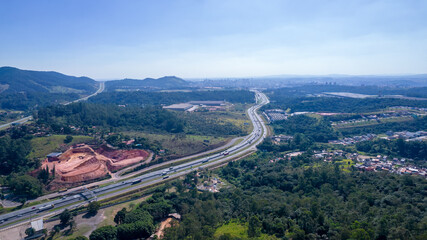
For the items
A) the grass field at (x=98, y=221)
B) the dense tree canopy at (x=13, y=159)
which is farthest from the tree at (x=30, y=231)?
the dense tree canopy at (x=13, y=159)

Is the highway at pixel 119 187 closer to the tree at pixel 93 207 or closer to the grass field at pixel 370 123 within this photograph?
the tree at pixel 93 207

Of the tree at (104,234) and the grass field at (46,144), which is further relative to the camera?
the grass field at (46,144)

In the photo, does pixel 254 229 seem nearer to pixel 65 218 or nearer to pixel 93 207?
pixel 93 207

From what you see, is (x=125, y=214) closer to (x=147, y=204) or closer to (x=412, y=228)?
(x=147, y=204)

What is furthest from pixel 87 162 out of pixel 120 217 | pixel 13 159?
pixel 120 217

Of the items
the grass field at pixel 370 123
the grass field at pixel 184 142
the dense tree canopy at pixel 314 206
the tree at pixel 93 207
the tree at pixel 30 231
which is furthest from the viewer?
the grass field at pixel 370 123

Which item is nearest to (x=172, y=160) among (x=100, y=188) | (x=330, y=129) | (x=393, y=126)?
(x=100, y=188)

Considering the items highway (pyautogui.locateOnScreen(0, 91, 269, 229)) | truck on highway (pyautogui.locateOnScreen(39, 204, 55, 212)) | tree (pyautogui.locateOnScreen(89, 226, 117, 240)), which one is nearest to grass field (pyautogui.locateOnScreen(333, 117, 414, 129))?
highway (pyautogui.locateOnScreen(0, 91, 269, 229))
